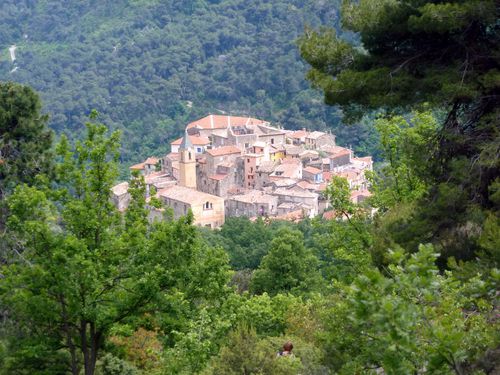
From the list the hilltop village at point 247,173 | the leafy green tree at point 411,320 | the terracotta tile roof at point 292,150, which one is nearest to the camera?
the leafy green tree at point 411,320

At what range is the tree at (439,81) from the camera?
6.60m

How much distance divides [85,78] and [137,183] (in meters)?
80.7

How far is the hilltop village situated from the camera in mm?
47125

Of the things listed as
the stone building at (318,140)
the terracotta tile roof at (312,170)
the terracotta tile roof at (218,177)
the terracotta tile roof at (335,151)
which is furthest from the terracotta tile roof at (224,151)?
the stone building at (318,140)

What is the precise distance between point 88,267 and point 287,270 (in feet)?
45.2

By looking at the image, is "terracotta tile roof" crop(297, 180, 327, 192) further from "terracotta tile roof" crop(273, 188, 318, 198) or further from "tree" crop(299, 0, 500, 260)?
"tree" crop(299, 0, 500, 260)

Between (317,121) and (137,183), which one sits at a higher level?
(137,183)

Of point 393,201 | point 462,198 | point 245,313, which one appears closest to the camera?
point 462,198

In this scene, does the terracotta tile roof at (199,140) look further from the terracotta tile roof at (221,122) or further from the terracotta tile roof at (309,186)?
the terracotta tile roof at (309,186)

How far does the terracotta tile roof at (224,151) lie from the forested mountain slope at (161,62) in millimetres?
17064

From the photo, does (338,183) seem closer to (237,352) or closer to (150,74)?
(237,352)

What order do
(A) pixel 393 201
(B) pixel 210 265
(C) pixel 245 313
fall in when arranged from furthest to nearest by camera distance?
(C) pixel 245 313
(A) pixel 393 201
(B) pixel 210 265

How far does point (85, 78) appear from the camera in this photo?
3388 inches

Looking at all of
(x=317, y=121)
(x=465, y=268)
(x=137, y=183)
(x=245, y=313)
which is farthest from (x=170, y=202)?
(x=465, y=268)
